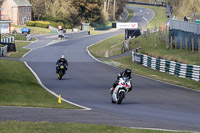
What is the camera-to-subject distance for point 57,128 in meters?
12.0

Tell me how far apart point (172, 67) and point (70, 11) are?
284 ft

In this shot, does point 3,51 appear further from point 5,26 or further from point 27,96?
point 5,26

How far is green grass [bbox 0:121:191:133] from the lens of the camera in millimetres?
11570

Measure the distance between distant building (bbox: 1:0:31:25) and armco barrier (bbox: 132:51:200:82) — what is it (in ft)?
227

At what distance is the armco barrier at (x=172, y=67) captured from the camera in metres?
33.6

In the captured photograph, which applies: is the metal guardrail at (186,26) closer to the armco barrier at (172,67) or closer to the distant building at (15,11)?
the armco barrier at (172,67)

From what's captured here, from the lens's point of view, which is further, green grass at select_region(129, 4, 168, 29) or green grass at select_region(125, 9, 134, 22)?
green grass at select_region(125, 9, 134, 22)

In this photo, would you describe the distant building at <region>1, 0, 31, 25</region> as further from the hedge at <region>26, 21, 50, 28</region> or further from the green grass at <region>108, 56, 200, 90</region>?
the green grass at <region>108, 56, 200, 90</region>

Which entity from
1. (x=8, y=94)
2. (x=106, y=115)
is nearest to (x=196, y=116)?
(x=106, y=115)

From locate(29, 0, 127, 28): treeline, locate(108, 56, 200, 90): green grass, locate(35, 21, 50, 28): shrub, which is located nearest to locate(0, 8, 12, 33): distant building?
locate(35, 21, 50, 28): shrub

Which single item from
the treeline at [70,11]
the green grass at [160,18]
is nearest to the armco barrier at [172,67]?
the green grass at [160,18]

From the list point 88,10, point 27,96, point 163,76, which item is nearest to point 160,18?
point 88,10

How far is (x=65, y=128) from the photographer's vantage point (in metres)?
12.0

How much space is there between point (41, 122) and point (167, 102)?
31.2 feet
